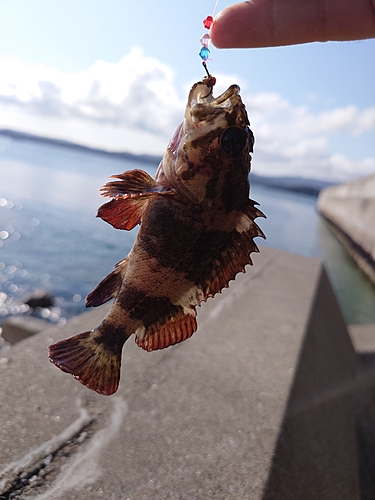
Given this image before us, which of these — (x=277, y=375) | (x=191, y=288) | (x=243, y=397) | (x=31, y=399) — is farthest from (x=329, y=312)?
(x=191, y=288)

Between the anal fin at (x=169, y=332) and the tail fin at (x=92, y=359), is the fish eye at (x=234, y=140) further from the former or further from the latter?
the tail fin at (x=92, y=359)

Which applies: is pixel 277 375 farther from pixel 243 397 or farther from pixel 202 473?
pixel 202 473

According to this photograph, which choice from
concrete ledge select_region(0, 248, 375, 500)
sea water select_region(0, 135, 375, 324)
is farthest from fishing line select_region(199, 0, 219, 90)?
Answer: sea water select_region(0, 135, 375, 324)

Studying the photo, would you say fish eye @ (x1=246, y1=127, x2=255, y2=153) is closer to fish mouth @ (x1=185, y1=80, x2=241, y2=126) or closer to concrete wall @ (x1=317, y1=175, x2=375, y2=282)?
fish mouth @ (x1=185, y1=80, x2=241, y2=126)

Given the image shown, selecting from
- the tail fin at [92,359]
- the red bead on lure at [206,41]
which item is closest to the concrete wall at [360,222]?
the red bead on lure at [206,41]

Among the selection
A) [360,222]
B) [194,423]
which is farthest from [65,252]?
[360,222]

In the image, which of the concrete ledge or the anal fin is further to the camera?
the concrete ledge
